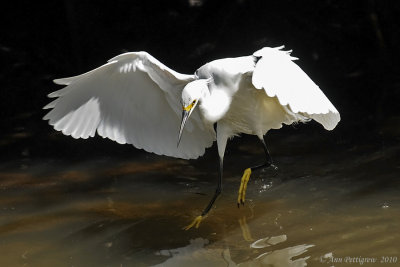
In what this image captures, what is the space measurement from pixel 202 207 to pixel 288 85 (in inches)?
58.0

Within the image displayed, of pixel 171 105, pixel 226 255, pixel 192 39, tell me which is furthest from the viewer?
pixel 192 39

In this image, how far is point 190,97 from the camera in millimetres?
4383

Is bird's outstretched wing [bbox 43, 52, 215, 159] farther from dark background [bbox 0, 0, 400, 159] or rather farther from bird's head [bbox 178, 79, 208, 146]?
dark background [bbox 0, 0, 400, 159]

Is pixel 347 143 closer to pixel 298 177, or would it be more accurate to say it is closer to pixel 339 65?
pixel 298 177

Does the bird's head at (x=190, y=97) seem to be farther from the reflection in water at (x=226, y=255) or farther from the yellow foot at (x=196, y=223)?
the reflection in water at (x=226, y=255)

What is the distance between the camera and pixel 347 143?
6.12 m

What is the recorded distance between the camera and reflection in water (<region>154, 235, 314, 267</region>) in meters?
3.89

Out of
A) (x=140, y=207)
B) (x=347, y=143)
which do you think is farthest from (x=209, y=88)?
(x=347, y=143)

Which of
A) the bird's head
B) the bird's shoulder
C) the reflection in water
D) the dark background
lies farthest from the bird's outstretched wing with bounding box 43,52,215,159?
the dark background

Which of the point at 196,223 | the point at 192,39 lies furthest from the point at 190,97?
the point at 192,39

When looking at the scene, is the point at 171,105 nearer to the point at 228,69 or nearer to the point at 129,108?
the point at 129,108

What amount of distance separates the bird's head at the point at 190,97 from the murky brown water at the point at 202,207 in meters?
0.81

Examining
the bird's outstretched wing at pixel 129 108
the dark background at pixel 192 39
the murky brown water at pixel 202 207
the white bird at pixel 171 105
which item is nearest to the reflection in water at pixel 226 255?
the murky brown water at pixel 202 207

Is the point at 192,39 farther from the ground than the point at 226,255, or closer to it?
farther from the ground
